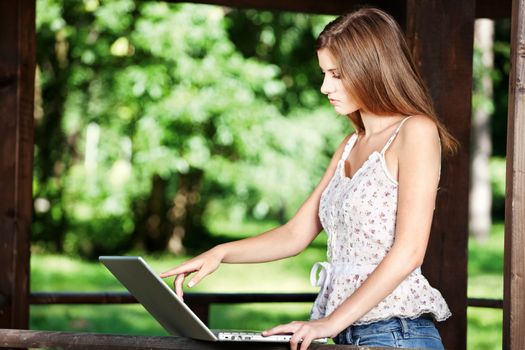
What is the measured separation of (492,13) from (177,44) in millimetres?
7323

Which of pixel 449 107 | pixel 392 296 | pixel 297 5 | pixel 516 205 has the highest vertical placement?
pixel 297 5

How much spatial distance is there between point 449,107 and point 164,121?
30.7 ft

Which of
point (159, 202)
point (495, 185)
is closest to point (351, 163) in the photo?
point (159, 202)

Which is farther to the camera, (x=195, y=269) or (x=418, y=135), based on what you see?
(x=195, y=269)

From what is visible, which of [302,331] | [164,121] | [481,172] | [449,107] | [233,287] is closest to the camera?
[302,331]

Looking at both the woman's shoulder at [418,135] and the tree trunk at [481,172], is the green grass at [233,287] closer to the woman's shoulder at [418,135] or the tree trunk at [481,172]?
the tree trunk at [481,172]

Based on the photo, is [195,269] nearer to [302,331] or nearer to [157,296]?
[157,296]

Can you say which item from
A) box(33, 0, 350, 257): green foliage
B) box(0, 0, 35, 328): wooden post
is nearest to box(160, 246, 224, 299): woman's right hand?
box(0, 0, 35, 328): wooden post

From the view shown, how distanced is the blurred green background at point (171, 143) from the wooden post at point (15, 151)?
6.20 meters

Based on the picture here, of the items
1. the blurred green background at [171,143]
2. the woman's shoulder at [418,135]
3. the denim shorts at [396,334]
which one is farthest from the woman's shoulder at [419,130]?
the blurred green background at [171,143]

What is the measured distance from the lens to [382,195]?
2633mm

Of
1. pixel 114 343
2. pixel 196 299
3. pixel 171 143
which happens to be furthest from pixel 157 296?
pixel 171 143

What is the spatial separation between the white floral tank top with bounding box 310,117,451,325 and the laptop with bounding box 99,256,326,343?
0.70 ft

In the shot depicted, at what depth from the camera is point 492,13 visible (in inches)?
206
